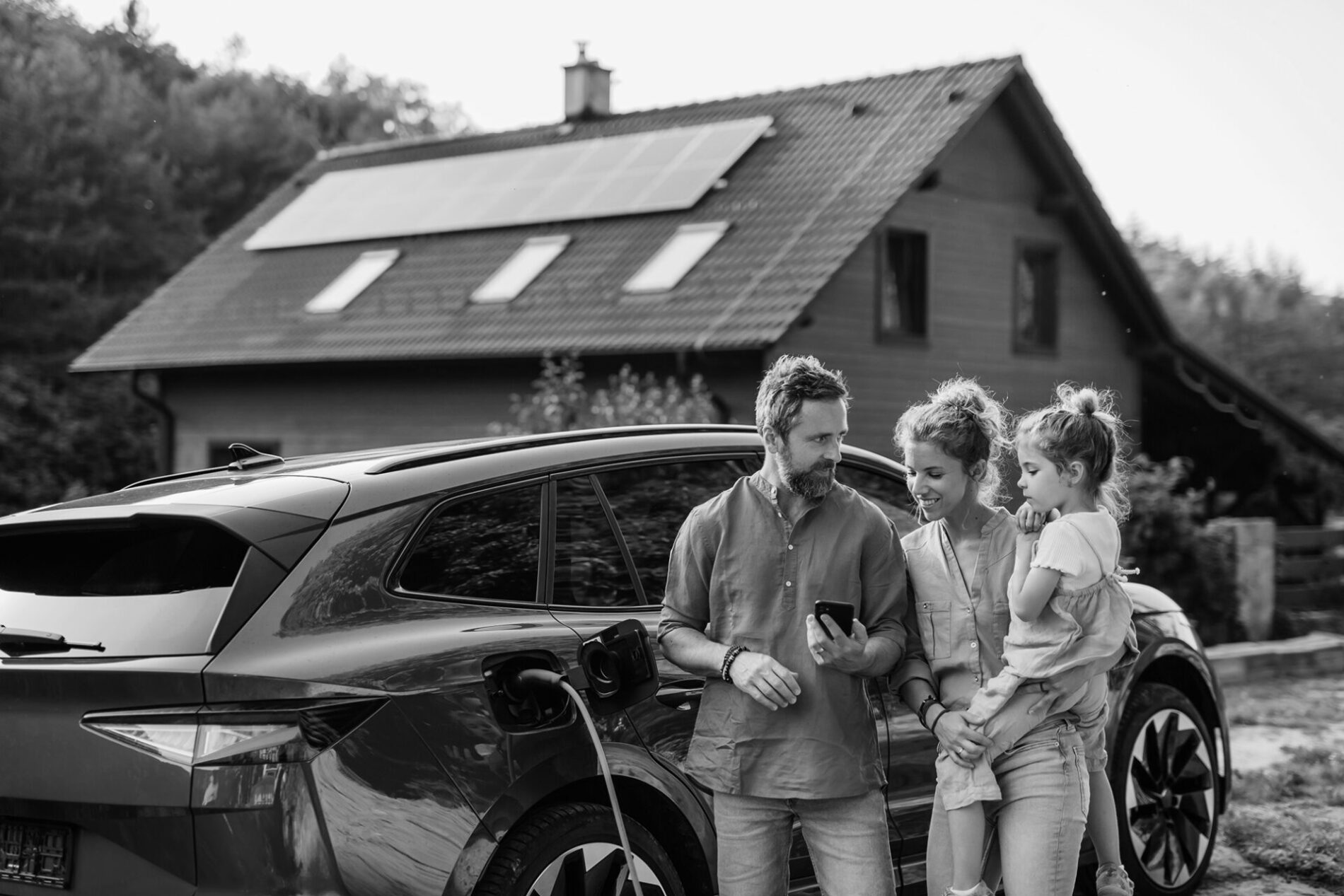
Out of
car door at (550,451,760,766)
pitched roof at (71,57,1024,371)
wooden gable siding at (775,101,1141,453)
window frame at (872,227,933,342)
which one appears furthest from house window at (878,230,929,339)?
car door at (550,451,760,766)

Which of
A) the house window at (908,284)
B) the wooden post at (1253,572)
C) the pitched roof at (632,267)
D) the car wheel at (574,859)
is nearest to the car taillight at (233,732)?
the car wheel at (574,859)

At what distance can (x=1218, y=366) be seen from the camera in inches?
845

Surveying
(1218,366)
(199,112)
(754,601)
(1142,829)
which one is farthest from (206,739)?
(199,112)

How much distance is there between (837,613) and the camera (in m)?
3.49

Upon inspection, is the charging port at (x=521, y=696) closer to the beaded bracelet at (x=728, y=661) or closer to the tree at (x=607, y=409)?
the beaded bracelet at (x=728, y=661)

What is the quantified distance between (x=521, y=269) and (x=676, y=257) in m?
2.67

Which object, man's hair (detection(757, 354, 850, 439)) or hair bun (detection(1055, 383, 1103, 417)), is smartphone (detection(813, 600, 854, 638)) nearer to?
man's hair (detection(757, 354, 850, 439))

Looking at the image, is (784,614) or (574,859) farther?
(574,859)

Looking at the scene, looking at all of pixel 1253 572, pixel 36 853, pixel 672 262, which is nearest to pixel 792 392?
pixel 36 853

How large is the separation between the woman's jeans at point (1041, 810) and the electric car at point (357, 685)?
77 cm

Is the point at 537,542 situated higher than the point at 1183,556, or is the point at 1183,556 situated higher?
the point at 537,542

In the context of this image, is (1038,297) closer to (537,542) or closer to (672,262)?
(672,262)

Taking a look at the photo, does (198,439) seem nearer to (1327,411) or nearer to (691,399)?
(691,399)

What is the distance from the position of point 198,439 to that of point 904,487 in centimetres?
2120
